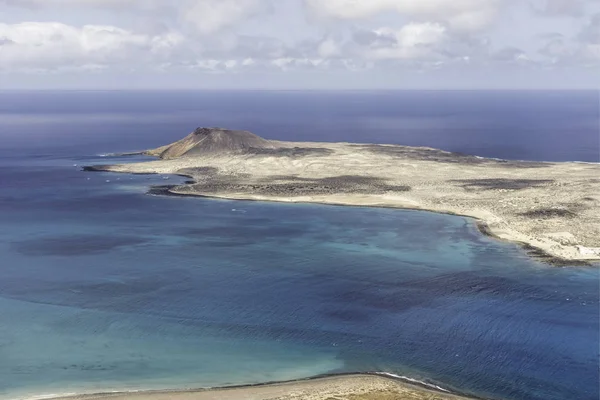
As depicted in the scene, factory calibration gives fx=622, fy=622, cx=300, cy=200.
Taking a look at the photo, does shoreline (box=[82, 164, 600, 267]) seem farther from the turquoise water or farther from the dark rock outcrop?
the dark rock outcrop

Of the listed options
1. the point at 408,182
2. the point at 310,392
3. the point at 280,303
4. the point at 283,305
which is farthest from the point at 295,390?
the point at 408,182

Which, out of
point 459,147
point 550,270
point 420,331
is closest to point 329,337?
point 420,331

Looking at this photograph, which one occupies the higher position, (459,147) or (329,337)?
(459,147)

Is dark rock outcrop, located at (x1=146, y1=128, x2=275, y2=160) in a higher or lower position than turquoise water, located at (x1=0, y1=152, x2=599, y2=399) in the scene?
higher

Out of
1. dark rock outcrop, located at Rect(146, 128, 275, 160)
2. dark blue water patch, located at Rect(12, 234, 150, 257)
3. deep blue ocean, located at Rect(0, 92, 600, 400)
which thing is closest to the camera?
deep blue ocean, located at Rect(0, 92, 600, 400)

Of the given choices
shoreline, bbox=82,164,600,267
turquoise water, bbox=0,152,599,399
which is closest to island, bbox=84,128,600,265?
shoreline, bbox=82,164,600,267

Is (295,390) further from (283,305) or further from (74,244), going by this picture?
(74,244)

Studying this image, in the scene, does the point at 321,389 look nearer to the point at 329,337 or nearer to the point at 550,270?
the point at 329,337
